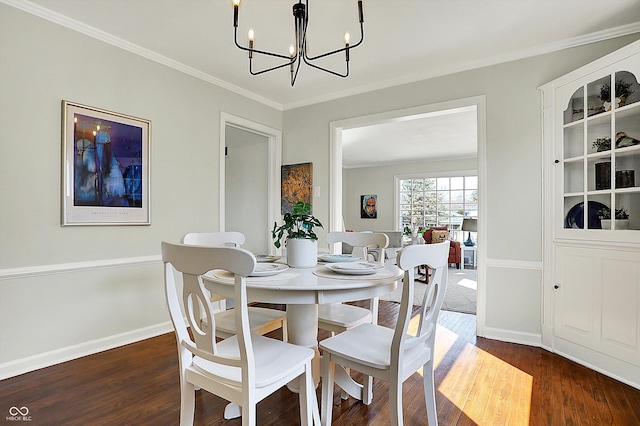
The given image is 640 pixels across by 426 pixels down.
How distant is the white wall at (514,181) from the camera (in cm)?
283

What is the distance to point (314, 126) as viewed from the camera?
13.6ft

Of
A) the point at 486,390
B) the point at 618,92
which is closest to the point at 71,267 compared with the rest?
the point at 486,390

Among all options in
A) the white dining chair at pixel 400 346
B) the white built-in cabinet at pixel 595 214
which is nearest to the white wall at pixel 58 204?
the white dining chair at pixel 400 346

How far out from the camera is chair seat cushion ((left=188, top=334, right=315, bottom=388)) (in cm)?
127

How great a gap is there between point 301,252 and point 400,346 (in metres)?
0.73

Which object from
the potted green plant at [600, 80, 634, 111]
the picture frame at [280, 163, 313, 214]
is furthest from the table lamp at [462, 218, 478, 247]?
the potted green plant at [600, 80, 634, 111]

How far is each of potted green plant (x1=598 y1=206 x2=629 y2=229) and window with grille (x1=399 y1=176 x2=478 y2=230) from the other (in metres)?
5.70

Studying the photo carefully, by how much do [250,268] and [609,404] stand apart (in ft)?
7.30

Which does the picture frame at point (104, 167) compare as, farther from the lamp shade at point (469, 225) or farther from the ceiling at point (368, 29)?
the lamp shade at point (469, 225)

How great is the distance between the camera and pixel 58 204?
242cm

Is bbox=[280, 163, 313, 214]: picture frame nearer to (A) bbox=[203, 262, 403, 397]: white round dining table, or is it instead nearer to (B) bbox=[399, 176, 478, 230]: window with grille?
(A) bbox=[203, 262, 403, 397]: white round dining table

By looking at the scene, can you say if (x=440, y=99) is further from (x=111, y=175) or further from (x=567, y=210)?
(x=111, y=175)

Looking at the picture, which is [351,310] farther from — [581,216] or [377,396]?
[581,216]

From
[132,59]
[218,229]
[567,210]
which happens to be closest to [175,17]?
[132,59]
